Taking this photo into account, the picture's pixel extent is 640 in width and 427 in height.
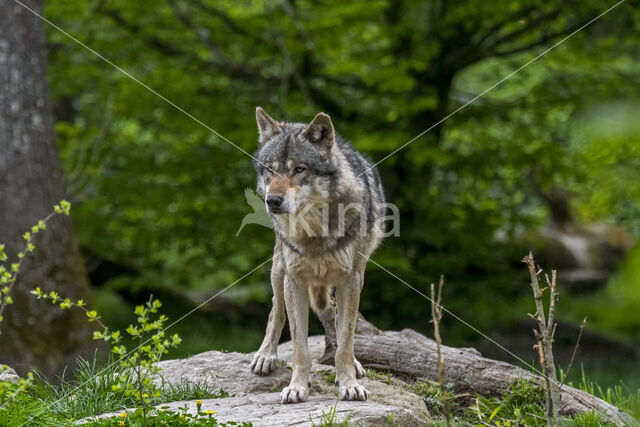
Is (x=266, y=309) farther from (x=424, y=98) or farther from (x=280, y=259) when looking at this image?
(x=280, y=259)

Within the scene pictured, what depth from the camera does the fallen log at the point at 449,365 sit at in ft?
16.2

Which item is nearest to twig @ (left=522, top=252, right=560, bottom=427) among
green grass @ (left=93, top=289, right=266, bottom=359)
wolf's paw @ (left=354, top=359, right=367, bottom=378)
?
wolf's paw @ (left=354, top=359, right=367, bottom=378)

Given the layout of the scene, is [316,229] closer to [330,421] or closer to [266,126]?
[266,126]

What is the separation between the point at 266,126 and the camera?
5.41 meters

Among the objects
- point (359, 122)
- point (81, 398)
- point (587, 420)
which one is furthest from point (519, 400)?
point (359, 122)

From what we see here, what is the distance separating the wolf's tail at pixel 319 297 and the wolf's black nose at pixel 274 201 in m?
1.19

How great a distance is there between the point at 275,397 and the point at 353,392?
2.00ft

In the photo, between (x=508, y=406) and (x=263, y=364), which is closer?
(x=508, y=406)

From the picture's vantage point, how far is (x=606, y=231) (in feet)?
61.1

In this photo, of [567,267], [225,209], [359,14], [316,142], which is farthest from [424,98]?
[567,267]

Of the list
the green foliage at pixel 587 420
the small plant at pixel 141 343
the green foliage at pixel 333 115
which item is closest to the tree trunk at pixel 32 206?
the green foliage at pixel 333 115

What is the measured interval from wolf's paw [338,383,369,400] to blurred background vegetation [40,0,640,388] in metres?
3.92

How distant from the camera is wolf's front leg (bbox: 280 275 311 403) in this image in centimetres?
473

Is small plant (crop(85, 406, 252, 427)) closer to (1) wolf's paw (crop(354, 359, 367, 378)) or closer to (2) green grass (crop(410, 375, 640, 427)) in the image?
(1) wolf's paw (crop(354, 359, 367, 378))
